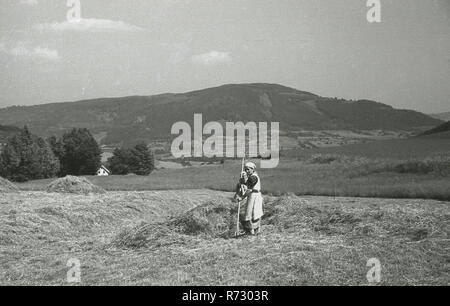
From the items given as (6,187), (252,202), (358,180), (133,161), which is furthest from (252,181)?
(133,161)

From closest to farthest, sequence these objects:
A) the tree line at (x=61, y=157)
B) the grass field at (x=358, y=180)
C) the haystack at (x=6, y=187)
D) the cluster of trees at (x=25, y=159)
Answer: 1. the haystack at (x=6, y=187)
2. the grass field at (x=358, y=180)
3. the cluster of trees at (x=25, y=159)
4. the tree line at (x=61, y=157)

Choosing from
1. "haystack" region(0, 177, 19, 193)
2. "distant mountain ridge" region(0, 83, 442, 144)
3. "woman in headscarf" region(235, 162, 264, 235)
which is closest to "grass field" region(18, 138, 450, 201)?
"haystack" region(0, 177, 19, 193)

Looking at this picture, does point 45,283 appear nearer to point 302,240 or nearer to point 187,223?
point 187,223

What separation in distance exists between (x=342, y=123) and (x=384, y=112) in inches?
962

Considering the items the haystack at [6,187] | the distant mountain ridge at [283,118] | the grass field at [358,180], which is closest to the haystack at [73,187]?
the haystack at [6,187]

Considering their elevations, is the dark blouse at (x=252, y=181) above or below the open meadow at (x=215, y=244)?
above

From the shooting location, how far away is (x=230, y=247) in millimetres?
10078

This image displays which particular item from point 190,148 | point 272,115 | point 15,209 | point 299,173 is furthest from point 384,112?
point 15,209

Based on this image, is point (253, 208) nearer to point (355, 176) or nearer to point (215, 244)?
point (215, 244)

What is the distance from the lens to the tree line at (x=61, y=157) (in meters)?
55.4

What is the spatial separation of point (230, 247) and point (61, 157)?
58.9 meters

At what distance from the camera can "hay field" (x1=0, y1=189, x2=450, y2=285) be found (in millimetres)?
8094

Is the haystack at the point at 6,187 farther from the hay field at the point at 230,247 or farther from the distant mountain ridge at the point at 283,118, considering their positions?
the distant mountain ridge at the point at 283,118
